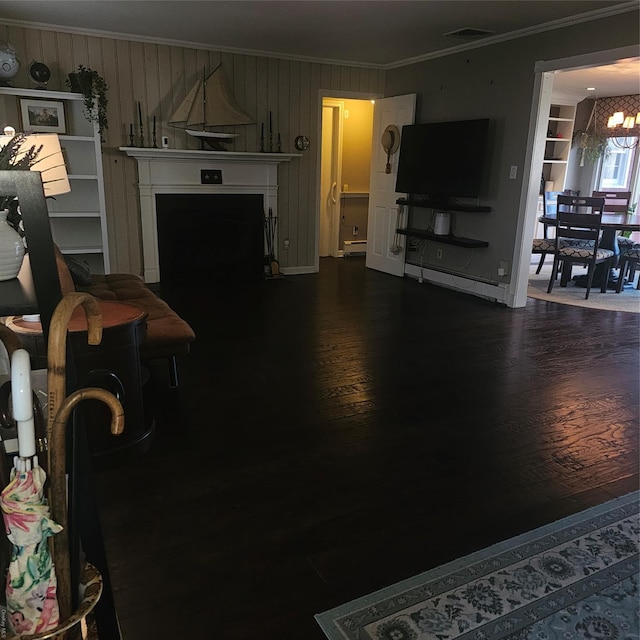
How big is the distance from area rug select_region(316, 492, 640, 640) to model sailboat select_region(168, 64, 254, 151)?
5057 mm

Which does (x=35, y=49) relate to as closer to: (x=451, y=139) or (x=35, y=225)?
(x=451, y=139)

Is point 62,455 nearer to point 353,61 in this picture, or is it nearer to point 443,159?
point 443,159

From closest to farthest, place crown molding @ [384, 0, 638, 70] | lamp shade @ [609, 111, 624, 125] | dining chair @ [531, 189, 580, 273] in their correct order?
crown molding @ [384, 0, 638, 70] < dining chair @ [531, 189, 580, 273] < lamp shade @ [609, 111, 624, 125]

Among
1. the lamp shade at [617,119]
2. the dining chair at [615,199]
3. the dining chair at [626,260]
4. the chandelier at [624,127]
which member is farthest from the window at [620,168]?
the dining chair at [626,260]

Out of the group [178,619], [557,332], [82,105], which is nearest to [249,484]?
[178,619]

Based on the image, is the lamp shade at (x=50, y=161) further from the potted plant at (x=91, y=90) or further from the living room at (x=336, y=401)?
the potted plant at (x=91, y=90)

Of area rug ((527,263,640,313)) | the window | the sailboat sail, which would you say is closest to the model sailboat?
the sailboat sail

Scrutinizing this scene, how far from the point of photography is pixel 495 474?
253 centimetres

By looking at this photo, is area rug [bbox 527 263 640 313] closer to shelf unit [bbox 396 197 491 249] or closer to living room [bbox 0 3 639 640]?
living room [bbox 0 3 639 640]

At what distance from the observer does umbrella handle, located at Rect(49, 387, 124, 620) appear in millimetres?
973

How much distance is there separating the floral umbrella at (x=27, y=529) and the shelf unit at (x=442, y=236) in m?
5.28

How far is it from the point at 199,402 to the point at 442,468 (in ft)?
4.57

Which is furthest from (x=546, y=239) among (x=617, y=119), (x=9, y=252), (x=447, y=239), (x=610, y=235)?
(x=9, y=252)

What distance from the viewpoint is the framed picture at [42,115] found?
519cm
